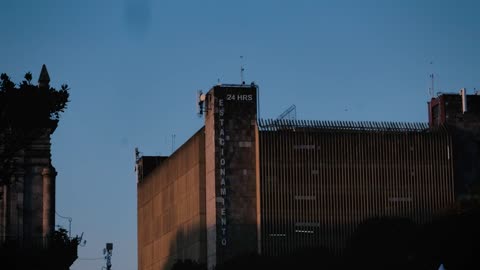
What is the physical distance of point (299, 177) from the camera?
569 feet

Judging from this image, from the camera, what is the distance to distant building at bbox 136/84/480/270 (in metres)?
172

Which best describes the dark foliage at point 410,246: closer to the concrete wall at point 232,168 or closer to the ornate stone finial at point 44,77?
the concrete wall at point 232,168

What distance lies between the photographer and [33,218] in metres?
105

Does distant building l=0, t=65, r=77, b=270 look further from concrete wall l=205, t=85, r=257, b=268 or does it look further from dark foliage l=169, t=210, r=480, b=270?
concrete wall l=205, t=85, r=257, b=268

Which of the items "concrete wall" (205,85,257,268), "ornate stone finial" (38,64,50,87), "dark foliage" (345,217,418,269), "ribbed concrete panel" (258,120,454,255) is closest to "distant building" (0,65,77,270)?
"ornate stone finial" (38,64,50,87)

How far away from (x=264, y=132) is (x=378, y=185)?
57.5 ft

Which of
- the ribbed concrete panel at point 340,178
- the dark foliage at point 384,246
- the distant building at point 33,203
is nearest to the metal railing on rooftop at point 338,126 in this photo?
the ribbed concrete panel at point 340,178

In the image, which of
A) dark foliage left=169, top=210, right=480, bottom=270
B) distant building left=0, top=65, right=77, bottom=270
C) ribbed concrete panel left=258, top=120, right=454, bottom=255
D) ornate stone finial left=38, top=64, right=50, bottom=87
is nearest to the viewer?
distant building left=0, top=65, right=77, bottom=270

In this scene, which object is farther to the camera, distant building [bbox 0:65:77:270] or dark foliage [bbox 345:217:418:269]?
dark foliage [bbox 345:217:418:269]

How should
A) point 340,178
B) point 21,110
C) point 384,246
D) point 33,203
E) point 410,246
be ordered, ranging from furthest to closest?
point 340,178 < point 384,246 < point 410,246 < point 33,203 < point 21,110

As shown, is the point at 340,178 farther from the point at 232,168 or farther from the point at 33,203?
the point at 33,203

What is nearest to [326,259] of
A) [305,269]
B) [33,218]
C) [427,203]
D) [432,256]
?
[305,269]

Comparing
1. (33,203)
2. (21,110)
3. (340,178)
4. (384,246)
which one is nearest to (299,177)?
(340,178)

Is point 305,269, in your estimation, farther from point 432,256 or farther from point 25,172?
point 25,172
